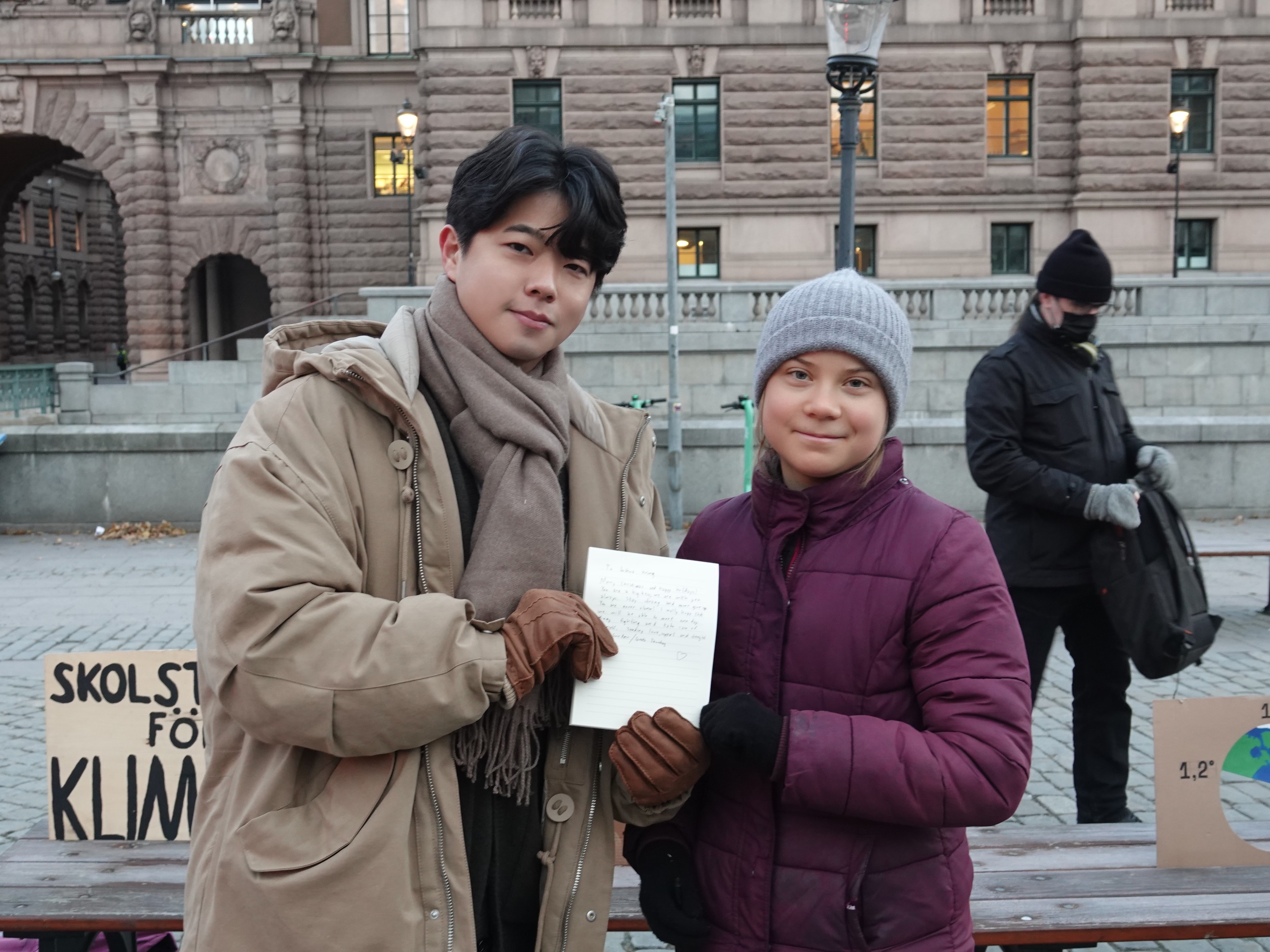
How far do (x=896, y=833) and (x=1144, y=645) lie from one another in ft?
8.45

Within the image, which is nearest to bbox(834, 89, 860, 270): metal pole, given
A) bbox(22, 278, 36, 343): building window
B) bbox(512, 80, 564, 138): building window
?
bbox(512, 80, 564, 138): building window

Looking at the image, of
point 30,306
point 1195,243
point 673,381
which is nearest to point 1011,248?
point 1195,243

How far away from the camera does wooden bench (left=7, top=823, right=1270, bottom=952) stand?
2.87 meters

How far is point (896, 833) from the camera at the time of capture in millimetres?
1993

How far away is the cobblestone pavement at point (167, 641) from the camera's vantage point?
510cm

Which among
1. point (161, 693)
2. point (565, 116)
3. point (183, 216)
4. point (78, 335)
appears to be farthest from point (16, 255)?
point (161, 693)

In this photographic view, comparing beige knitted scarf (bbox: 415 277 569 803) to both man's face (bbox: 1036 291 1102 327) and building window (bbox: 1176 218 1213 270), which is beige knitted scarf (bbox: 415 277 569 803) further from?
building window (bbox: 1176 218 1213 270)

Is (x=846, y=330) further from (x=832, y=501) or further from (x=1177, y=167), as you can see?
(x=1177, y=167)

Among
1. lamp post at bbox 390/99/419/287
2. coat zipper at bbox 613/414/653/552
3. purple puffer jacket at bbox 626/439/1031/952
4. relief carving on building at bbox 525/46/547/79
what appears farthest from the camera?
relief carving on building at bbox 525/46/547/79

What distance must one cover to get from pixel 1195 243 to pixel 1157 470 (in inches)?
1102

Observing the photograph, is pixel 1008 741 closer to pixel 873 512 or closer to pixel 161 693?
pixel 873 512

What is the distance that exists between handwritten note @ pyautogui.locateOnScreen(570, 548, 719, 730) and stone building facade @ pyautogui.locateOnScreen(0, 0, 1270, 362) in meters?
25.8

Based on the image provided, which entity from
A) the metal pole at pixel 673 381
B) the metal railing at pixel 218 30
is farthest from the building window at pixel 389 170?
the metal pole at pixel 673 381

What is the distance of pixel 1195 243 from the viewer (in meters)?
28.6
